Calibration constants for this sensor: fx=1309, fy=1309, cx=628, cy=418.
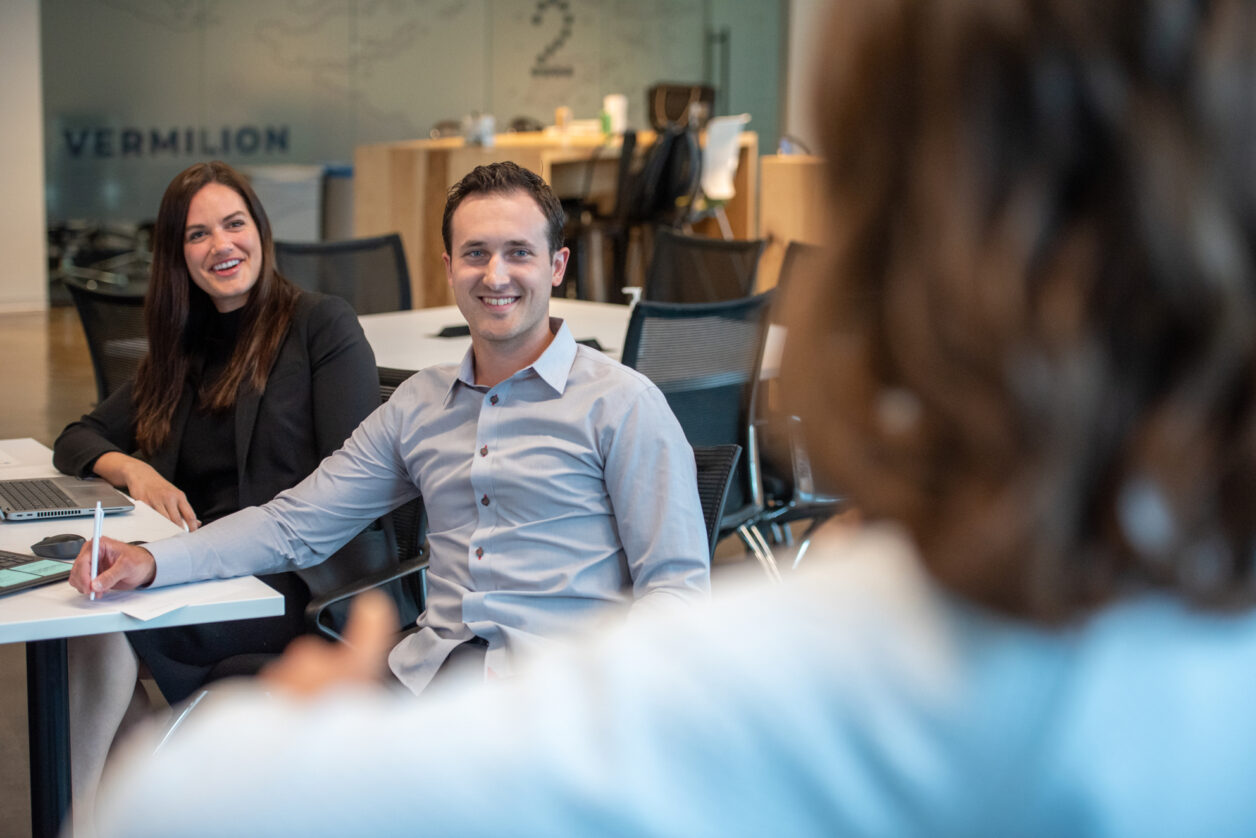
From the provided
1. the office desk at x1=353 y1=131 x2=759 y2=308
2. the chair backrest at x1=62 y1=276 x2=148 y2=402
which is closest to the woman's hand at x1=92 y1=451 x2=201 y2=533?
the chair backrest at x1=62 y1=276 x2=148 y2=402

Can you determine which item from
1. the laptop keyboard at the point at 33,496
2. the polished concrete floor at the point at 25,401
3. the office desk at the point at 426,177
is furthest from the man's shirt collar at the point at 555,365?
the office desk at the point at 426,177

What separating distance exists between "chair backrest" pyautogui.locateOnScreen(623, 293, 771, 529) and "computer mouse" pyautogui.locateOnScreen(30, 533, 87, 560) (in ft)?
4.47

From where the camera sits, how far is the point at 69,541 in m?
1.99

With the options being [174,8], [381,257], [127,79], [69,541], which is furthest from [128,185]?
[69,541]

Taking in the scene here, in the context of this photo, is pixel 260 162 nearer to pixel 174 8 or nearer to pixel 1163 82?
pixel 174 8

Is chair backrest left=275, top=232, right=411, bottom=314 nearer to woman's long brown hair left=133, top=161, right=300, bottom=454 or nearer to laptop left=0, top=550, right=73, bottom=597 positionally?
woman's long brown hair left=133, top=161, right=300, bottom=454

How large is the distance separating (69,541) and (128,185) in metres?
10.0

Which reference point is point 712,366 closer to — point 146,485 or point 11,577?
point 146,485

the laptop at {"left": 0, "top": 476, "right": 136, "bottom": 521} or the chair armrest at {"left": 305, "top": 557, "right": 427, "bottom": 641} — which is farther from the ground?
the laptop at {"left": 0, "top": 476, "right": 136, "bottom": 521}

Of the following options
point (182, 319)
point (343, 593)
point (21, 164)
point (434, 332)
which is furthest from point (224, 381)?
point (21, 164)

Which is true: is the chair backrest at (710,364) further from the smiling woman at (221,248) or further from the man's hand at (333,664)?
the man's hand at (333,664)

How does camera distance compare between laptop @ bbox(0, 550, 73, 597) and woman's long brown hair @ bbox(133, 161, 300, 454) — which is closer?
laptop @ bbox(0, 550, 73, 597)

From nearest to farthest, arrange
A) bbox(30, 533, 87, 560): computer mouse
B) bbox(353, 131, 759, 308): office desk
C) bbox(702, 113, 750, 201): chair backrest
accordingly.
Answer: bbox(30, 533, 87, 560): computer mouse, bbox(353, 131, 759, 308): office desk, bbox(702, 113, 750, 201): chair backrest

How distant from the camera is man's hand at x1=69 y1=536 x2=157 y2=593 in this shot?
6.01 feet
